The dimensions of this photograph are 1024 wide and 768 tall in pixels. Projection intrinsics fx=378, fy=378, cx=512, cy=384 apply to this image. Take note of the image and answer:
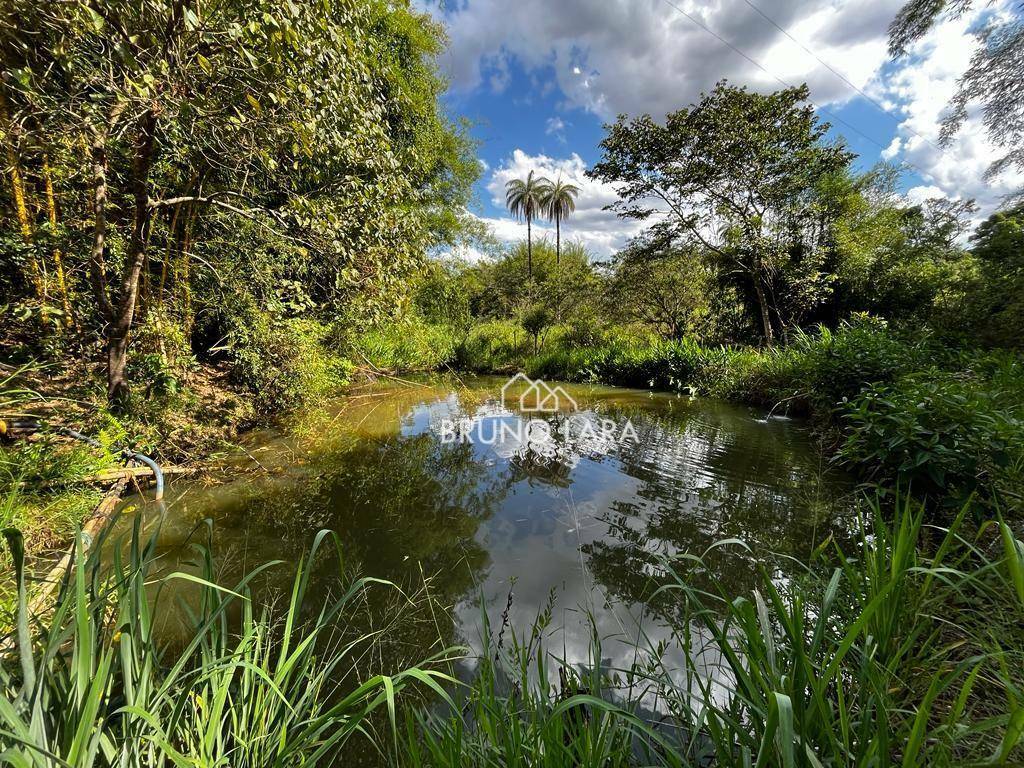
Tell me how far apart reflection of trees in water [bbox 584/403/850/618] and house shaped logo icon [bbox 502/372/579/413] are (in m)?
3.50

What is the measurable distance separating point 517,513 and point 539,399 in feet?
22.0

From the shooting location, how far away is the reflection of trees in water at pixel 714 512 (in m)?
2.71

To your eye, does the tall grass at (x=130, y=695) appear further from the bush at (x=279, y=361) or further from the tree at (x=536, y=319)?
the tree at (x=536, y=319)

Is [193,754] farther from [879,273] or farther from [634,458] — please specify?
[879,273]

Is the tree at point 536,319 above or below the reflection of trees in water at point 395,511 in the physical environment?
above

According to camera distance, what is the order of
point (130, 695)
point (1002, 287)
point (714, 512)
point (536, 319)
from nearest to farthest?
point (130, 695) → point (714, 512) → point (1002, 287) → point (536, 319)

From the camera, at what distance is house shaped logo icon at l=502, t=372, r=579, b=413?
914 centimetres

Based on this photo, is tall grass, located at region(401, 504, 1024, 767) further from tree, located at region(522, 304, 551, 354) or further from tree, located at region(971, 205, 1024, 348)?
tree, located at region(522, 304, 551, 354)

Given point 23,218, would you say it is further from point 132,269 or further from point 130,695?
point 130,695

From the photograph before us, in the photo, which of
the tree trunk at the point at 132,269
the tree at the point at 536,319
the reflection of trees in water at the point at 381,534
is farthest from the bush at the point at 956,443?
the tree at the point at 536,319

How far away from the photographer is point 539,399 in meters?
10.3

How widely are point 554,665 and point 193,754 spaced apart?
1.61 m

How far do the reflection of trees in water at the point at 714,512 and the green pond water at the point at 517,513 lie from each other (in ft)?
0.06

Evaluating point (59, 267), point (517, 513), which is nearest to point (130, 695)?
point (517, 513)
